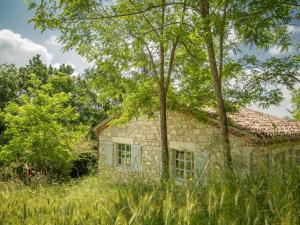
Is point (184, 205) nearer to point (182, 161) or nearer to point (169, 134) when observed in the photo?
point (182, 161)

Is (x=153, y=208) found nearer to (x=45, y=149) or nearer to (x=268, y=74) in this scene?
(x=268, y=74)

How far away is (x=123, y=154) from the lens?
12711 millimetres

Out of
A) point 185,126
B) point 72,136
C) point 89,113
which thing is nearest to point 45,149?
point 72,136

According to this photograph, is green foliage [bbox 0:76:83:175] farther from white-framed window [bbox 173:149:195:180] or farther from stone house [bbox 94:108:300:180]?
white-framed window [bbox 173:149:195:180]

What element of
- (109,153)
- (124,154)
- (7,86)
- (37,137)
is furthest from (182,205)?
(7,86)

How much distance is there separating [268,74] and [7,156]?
10192 millimetres

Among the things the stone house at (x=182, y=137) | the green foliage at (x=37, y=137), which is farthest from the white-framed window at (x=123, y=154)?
the green foliage at (x=37, y=137)

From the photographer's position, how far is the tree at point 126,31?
21.1ft

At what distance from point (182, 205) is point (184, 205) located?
3 centimetres

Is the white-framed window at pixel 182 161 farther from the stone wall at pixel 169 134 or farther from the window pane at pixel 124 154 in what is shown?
the window pane at pixel 124 154

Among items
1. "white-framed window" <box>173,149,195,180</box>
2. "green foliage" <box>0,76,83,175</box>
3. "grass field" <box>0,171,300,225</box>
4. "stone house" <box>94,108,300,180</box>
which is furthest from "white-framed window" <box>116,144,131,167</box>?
"grass field" <box>0,171,300,225</box>

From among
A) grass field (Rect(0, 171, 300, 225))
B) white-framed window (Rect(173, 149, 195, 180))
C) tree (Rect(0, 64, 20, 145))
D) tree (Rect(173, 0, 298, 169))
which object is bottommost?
grass field (Rect(0, 171, 300, 225))

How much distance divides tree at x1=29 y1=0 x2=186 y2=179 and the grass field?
10.3 feet

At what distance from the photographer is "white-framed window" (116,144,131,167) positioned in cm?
1238
